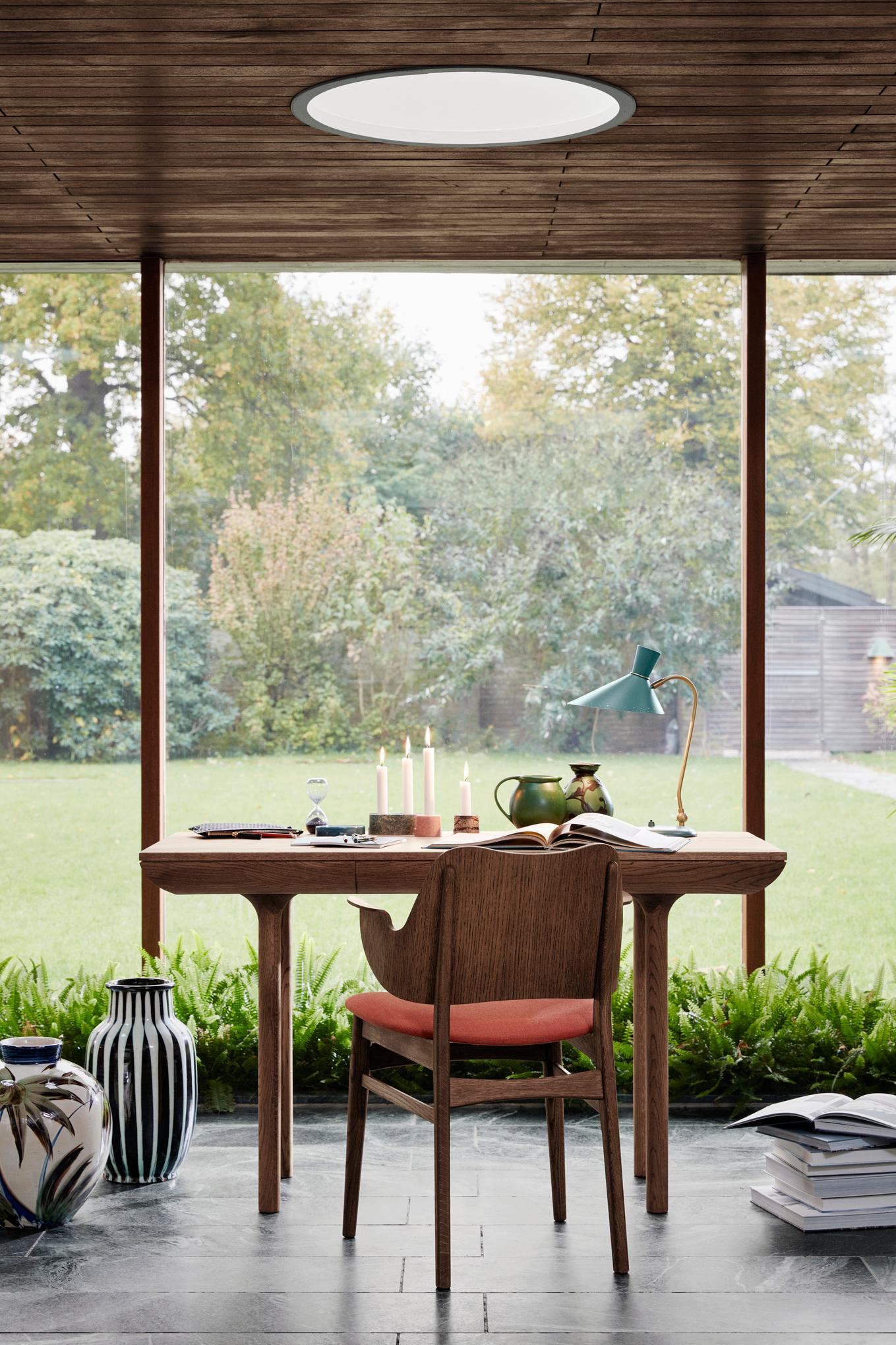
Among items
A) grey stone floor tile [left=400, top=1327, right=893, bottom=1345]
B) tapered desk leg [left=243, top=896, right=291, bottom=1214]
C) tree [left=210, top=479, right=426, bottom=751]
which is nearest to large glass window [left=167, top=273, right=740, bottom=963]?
tree [left=210, top=479, right=426, bottom=751]

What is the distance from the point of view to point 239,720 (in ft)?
15.7

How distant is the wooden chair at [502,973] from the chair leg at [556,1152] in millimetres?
206

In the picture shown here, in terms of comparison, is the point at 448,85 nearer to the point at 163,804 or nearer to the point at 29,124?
the point at 29,124

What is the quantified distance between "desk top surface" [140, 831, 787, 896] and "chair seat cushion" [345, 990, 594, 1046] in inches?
11.9

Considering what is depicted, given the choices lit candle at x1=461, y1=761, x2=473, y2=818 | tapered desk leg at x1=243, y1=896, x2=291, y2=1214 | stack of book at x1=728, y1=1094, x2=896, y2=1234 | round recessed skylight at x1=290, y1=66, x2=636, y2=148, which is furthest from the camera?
lit candle at x1=461, y1=761, x2=473, y2=818

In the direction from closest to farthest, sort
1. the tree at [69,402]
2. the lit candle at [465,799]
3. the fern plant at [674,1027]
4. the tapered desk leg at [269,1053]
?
1. the tapered desk leg at [269,1053]
2. the lit candle at [465,799]
3. the fern plant at [674,1027]
4. the tree at [69,402]

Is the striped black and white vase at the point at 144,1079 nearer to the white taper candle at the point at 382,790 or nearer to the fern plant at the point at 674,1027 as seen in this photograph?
the fern plant at the point at 674,1027

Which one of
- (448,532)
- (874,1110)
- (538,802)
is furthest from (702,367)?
(874,1110)

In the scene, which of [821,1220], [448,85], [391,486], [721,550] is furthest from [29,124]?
[821,1220]

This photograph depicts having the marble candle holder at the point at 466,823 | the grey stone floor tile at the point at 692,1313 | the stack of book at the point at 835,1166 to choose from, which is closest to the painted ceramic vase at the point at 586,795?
the marble candle holder at the point at 466,823

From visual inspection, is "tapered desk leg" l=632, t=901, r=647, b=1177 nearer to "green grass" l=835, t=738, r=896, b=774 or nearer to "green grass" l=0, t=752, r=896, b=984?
"green grass" l=0, t=752, r=896, b=984

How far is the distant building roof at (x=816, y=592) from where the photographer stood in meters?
4.79

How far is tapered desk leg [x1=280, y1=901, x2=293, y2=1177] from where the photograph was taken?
3771 millimetres

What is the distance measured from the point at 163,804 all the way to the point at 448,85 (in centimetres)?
239
